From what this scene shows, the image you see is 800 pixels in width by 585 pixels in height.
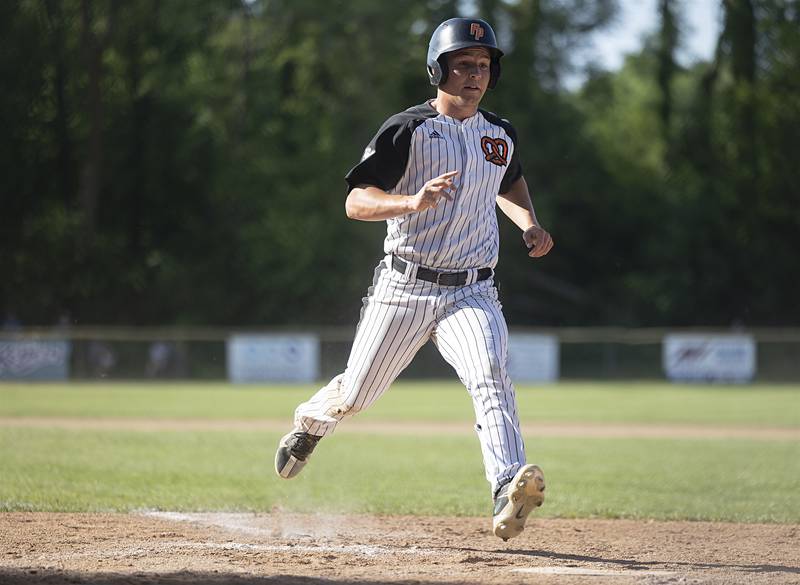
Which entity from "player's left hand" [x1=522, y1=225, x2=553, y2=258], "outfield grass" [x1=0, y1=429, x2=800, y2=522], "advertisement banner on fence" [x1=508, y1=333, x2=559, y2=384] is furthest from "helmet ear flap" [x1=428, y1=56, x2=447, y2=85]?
"advertisement banner on fence" [x1=508, y1=333, x2=559, y2=384]

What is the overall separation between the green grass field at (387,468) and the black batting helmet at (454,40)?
290 centimetres

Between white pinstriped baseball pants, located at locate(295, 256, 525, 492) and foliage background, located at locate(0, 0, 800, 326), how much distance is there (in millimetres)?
23678

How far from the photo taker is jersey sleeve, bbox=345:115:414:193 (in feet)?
15.6

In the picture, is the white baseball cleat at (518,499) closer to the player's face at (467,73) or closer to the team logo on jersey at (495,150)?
the team logo on jersey at (495,150)

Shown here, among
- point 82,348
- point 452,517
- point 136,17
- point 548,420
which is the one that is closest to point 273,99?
point 136,17

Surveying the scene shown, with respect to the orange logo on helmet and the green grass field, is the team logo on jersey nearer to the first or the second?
the orange logo on helmet

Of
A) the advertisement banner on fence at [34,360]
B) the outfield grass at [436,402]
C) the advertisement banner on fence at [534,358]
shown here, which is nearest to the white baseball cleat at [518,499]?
the outfield grass at [436,402]

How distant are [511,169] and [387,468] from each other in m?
4.84

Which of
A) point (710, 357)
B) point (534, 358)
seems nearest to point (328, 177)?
point (534, 358)

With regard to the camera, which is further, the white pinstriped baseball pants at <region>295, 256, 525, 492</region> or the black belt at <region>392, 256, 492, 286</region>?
the black belt at <region>392, 256, 492, 286</region>

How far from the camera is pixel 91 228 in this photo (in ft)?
91.5

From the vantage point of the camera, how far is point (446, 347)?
4848 millimetres

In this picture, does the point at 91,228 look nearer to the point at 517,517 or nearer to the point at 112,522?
the point at 112,522

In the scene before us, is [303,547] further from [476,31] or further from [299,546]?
[476,31]
